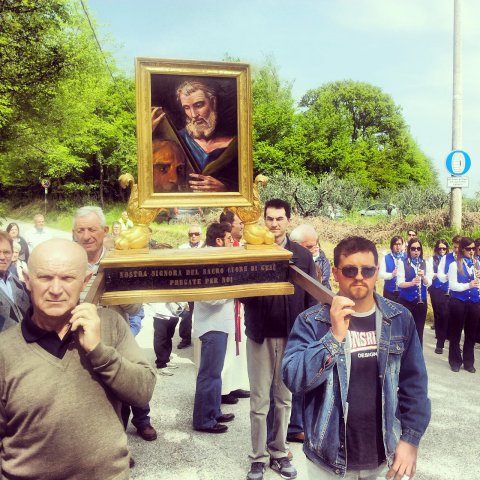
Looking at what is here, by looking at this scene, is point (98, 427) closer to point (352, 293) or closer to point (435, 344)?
point (352, 293)

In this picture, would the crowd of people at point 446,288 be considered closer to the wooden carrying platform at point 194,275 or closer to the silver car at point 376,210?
the wooden carrying platform at point 194,275

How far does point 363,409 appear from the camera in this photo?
7.76 ft

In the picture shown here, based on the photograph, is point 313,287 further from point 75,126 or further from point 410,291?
point 75,126

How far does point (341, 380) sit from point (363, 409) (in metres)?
0.20

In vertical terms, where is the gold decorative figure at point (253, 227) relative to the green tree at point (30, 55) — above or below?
below

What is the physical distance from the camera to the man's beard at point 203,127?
11.4 feet

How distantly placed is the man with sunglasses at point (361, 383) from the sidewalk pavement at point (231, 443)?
1763mm

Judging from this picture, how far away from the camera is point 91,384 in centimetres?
196

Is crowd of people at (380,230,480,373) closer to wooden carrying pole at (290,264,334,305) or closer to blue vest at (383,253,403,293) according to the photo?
blue vest at (383,253,403,293)

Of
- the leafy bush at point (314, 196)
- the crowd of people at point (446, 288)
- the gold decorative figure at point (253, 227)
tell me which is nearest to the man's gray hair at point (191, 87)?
the gold decorative figure at point (253, 227)

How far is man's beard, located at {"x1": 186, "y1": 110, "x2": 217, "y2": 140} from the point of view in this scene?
3.46m

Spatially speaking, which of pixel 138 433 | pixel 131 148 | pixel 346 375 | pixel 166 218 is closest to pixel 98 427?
pixel 346 375

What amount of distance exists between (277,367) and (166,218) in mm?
26190

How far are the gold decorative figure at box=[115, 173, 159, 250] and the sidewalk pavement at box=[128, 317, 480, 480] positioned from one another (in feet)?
6.34
